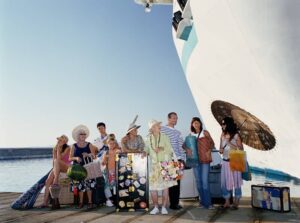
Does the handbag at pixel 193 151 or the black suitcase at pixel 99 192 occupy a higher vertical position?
the handbag at pixel 193 151

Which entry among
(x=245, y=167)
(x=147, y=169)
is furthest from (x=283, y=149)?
(x=147, y=169)

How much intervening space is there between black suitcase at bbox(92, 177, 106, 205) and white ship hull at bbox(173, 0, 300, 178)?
3.71m

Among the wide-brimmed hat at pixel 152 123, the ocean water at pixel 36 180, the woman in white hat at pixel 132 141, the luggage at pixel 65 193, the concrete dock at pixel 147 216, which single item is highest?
the wide-brimmed hat at pixel 152 123

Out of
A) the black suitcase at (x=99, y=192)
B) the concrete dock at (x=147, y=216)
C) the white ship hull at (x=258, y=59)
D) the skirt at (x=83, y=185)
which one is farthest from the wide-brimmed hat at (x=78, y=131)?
the white ship hull at (x=258, y=59)

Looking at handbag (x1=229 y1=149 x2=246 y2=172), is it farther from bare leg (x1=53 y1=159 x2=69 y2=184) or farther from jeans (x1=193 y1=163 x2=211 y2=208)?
bare leg (x1=53 y1=159 x2=69 y2=184)

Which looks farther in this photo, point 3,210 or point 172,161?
point 3,210

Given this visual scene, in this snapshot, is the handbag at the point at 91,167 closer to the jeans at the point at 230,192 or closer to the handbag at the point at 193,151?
the handbag at the point at 193,151

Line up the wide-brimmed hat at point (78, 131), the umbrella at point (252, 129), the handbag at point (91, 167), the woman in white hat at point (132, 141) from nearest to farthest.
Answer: the woman in white hat at point (132, 141) → the handbag at point (91, 167) → the wide-brimmed hat at point (78, 131) → the umbrella at point (252, 129)

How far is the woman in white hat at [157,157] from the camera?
642 centimetres

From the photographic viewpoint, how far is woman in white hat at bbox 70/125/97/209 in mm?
7328

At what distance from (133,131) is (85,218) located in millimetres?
2006

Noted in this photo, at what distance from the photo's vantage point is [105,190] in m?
7.54

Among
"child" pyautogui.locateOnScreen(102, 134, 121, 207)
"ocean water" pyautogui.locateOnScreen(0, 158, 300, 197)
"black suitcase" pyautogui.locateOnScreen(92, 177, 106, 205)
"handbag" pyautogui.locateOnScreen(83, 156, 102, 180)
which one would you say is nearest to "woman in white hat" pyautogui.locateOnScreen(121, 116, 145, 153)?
"child" pyautogui.locateOnScreen(102, 134, 121, 207)

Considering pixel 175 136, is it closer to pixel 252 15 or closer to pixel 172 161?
pixel 172 161
